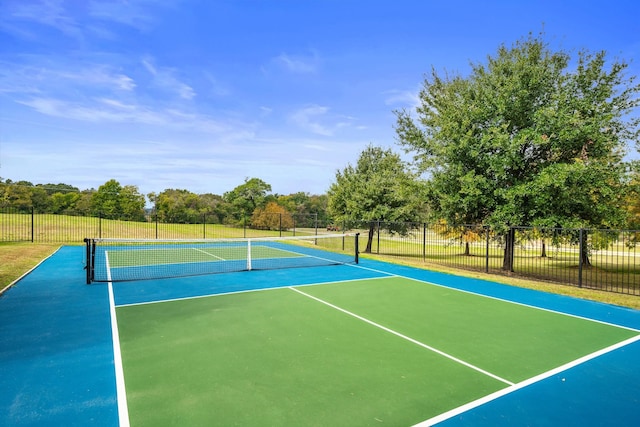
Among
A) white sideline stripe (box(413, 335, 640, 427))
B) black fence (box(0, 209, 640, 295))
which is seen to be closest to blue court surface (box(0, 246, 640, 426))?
white sideline stripe (box(413, 335, 640, 427))

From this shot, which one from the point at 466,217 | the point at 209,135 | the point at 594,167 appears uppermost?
the point at 209,135

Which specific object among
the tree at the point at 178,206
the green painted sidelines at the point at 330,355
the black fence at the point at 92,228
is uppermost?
the tree at the point at 178,206

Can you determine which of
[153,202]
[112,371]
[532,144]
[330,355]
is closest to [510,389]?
[330,355]

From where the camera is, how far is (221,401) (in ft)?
12.5

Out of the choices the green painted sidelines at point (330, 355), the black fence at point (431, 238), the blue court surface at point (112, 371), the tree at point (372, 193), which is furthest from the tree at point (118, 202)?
the green painted sidelines at point (330, 355)

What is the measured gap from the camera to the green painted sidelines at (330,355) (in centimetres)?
372

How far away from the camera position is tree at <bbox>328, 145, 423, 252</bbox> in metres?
21.8

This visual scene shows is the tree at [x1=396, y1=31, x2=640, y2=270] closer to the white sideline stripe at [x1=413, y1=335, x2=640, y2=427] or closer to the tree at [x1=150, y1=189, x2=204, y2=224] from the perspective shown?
the white sideline stripe at [x1=413, y1=335, x2=640, y2=427]

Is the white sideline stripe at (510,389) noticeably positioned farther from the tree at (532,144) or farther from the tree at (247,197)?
the tree at (247,197)

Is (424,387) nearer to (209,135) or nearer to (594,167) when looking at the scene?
(594,167)

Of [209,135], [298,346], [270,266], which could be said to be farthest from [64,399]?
[209,135]

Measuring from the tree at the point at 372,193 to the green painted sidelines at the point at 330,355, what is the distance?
1261cm

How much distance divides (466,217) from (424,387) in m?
13.0

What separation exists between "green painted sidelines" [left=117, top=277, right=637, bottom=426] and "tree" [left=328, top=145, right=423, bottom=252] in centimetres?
1261
